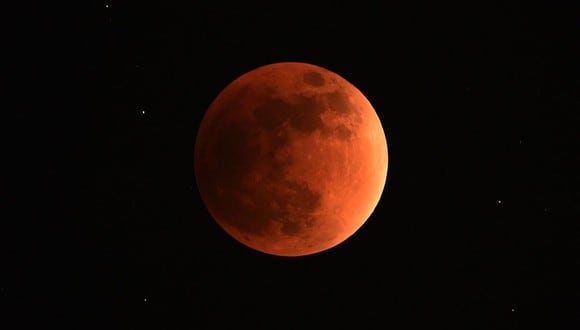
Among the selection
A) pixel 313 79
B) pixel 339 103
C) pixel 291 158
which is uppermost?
pixel 313 79

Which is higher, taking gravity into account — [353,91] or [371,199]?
[353,91]

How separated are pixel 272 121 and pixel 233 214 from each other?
110cm

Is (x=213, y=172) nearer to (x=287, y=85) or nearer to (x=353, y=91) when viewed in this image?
(x=287, y=85)

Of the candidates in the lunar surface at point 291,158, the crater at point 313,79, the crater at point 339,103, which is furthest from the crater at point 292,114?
the crater at point 313,79

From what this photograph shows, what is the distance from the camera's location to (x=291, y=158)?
4766mm

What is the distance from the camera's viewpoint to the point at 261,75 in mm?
5379

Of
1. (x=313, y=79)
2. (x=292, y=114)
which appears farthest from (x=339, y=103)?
(x=292, y=114)

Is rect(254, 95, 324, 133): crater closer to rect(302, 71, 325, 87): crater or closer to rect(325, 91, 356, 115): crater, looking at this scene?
rect(325, 91, 356, 115): crater

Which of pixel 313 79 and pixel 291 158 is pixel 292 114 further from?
pixel 313 79

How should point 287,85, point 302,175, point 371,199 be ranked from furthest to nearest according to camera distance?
point 371,199
point 287,85
point 302,175

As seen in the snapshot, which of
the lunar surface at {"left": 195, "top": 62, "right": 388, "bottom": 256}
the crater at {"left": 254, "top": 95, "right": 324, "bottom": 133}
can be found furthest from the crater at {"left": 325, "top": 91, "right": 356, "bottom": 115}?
the crater at {"left": 254, "top": 95, "right": 324, "bottom": 133}

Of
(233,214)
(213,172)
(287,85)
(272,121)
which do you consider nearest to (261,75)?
(287,85)

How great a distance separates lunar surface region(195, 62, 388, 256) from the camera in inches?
189

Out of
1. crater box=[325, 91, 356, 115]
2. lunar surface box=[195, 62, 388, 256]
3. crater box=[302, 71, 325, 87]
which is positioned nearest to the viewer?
lunar surface box=[195, 62, 388, 256]
